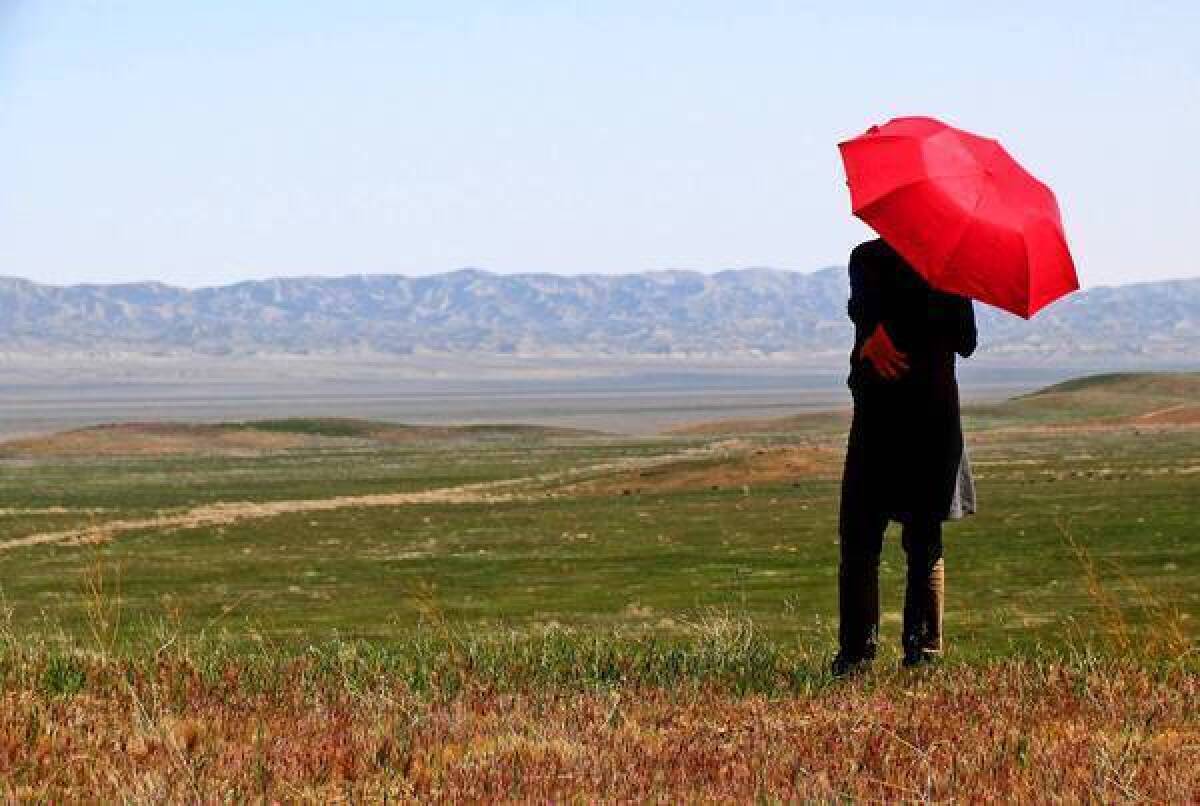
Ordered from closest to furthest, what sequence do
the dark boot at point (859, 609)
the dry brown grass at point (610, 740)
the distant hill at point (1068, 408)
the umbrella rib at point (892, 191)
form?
the dry brown grass at point (610, 740), the umbrella rib at point (892, 191), the dark boot at point (859, 609), the distant hill at point (1068, 408)

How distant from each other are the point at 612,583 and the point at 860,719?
24685mm

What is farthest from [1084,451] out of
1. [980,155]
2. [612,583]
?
[980,155]

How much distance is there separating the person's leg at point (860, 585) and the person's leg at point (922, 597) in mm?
179

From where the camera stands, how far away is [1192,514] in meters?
39.1

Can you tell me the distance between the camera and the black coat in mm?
9500

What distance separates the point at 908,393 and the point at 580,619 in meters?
16.7

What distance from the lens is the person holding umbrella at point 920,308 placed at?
30.2 ft

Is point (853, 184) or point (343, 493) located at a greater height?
point (853, 184)

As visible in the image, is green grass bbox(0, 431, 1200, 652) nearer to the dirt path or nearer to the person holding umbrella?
the dirt path

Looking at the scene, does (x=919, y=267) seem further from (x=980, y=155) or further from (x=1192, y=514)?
(x=1192, y=514)

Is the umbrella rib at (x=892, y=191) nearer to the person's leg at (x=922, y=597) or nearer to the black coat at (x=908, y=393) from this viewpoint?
the black coat at (x=908, y=393)

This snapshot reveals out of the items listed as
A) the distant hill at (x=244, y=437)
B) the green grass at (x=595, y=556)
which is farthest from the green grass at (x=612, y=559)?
the distant hill at (x=244, y=437)

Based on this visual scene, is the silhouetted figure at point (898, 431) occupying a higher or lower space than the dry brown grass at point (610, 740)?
higher

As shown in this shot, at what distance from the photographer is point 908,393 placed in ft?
31.3
